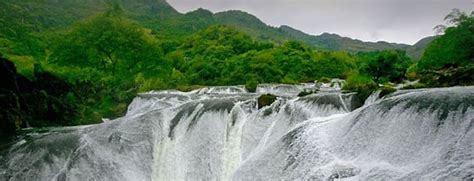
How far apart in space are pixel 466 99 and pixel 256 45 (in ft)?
238

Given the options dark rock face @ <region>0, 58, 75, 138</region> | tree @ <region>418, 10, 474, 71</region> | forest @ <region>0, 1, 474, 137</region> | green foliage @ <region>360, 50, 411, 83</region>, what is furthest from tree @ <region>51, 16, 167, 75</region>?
tree @ <region>418, 10, 474, 71</region>

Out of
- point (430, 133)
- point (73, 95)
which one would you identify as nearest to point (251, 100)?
point (430, 133)

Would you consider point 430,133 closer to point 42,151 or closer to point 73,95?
point 42,151

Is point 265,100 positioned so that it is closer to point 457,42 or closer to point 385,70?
point 385,70

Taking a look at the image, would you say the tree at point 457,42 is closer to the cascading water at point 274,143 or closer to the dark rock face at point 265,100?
the dark rock face at point 265,100

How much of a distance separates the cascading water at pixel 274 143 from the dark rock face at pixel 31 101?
2166mm

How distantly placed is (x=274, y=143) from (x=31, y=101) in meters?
12.3

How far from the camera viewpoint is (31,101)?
19.7 meters

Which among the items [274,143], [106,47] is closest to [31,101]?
[106,47]

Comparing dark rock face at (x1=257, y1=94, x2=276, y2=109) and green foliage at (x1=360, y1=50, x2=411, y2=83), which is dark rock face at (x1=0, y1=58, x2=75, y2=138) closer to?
dark rock face at (x1=257, y1=94, x2=276, y2=109)

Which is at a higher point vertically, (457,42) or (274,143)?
(457,42)

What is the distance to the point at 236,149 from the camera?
50.1ft

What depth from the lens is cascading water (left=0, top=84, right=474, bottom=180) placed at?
29.2 ft

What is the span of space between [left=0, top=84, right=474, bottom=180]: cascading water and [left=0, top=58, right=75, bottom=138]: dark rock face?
2.17m
